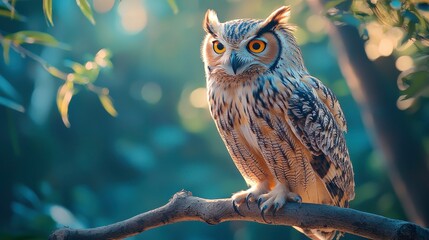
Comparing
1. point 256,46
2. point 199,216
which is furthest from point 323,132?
point 199,216

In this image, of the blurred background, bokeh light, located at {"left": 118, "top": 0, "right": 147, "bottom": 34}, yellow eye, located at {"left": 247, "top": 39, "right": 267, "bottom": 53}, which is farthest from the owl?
bokeh light, located at {"left": 118, "top": 0, "right": 147, "bottom": 34}

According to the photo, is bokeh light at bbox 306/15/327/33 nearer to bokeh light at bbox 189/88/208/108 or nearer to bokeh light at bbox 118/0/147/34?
bokeh light at bbox 189/88/208/108

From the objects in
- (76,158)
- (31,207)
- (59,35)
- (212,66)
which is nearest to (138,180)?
(76,158)

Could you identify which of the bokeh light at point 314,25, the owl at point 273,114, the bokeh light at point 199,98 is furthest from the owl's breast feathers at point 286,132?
the bokeh light at point 314,25

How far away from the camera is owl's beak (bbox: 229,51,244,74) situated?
1506 mm

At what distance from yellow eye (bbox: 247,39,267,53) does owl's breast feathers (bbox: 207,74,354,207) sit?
7 cm

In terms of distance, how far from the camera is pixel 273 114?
152 centimetres

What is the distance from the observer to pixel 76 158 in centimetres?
342

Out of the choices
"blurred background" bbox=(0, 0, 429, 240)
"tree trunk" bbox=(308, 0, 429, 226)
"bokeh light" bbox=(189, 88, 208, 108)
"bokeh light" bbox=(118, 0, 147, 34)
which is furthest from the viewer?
"bokeh light" bbox=(118, 0, 147, 34)

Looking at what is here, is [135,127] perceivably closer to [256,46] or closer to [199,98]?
[199,98]

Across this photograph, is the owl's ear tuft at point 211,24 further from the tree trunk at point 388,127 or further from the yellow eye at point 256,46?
the tree trunk at point 388,127

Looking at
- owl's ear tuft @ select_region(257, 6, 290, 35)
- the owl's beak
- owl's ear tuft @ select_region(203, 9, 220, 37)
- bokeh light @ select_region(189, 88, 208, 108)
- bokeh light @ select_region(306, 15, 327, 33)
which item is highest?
bokeh light @ select_region(306, 15, 327, 33)

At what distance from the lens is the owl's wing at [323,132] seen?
4.98 ft

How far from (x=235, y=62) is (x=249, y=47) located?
0.07m
